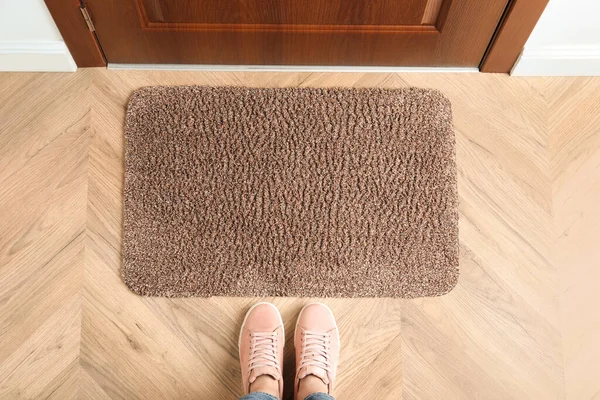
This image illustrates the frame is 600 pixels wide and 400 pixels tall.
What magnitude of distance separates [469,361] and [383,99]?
0.57 meters

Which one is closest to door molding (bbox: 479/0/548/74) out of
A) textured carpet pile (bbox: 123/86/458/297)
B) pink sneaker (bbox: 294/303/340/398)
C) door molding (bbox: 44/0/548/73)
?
door molding (bbox: 44/0/548/73)

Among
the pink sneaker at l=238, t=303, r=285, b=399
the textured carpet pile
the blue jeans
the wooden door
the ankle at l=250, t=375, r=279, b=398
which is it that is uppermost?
the wooden door

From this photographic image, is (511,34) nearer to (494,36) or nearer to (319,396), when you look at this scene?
(494,36)

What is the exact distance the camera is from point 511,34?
1129 mm

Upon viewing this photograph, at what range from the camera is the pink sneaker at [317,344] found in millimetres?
1064

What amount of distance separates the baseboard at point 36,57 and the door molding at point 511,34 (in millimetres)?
906

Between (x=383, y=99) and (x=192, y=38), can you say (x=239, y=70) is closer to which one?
(x=192, y=38)

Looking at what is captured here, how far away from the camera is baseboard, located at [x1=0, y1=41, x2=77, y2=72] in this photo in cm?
118

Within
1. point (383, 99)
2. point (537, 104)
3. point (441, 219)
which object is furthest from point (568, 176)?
point (383, 99)

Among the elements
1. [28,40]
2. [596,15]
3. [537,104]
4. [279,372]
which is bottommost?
[279,372]

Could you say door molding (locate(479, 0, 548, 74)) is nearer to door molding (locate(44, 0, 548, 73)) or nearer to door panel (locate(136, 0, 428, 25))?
door molding (locate(44, 0, 548, 73))

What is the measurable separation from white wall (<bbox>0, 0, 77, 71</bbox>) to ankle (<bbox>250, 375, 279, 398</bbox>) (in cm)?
79

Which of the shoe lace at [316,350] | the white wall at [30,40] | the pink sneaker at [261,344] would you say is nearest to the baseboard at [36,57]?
the white wall at [30,40]

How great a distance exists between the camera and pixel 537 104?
1243mm
